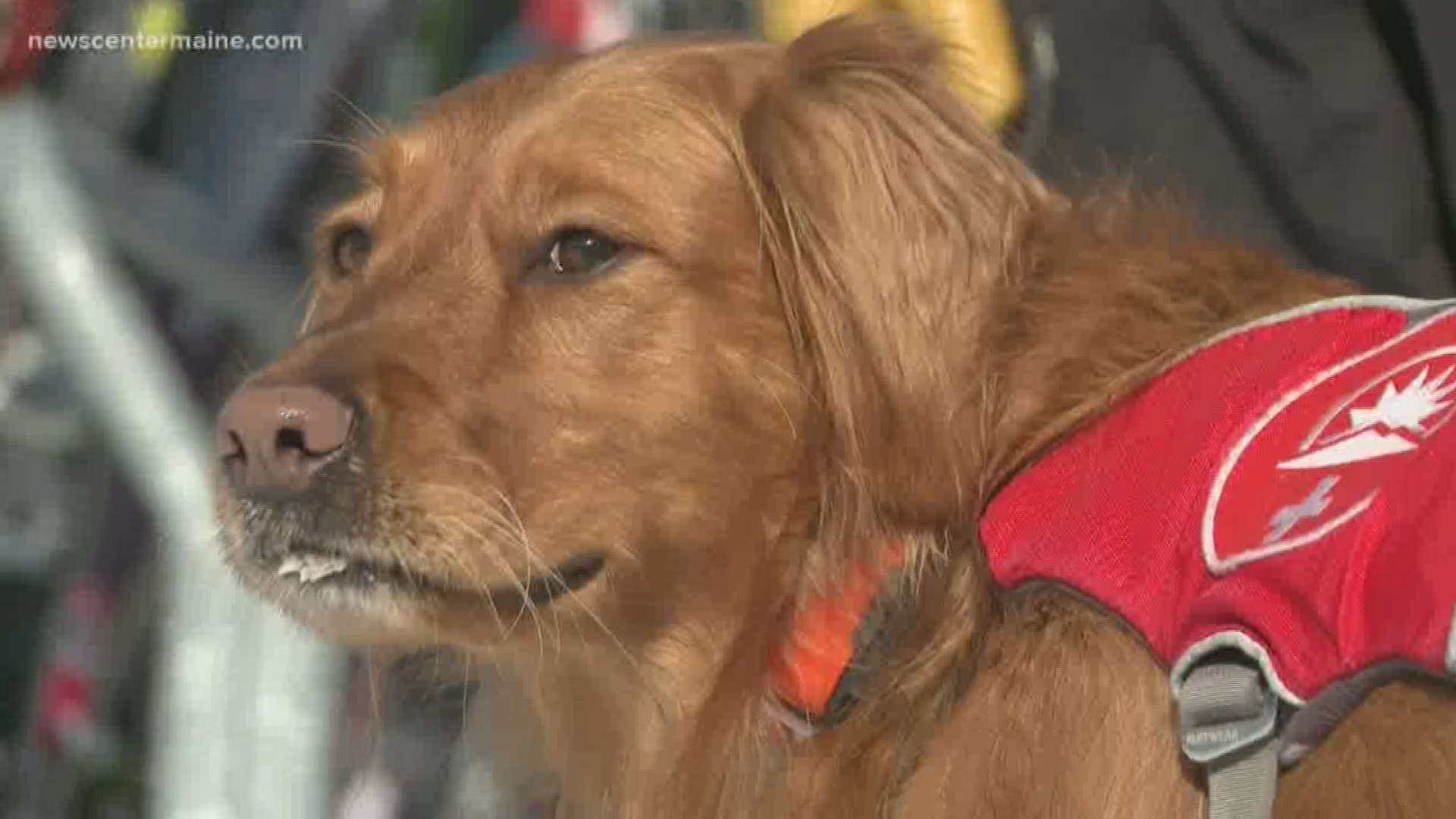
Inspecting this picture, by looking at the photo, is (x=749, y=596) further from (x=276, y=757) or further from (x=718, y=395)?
(x=276, y=757)

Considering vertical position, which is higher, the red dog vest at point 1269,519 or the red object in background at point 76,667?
the red dog vest at point 1269,519

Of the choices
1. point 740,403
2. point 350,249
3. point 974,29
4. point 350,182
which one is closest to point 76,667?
point 350,182

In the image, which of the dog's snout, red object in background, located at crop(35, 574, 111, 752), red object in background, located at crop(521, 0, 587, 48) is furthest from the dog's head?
red object in background, located at crop(35, 574, 111, 752)

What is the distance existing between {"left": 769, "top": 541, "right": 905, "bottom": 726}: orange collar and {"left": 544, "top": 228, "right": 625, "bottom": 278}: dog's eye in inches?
16.1

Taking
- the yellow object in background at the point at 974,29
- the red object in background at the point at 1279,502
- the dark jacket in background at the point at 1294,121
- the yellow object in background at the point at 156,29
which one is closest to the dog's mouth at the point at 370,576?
the red object in background at the point at 1279,502

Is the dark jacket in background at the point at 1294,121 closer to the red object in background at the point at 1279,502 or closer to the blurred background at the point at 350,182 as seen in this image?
the blurred background at the point at 350,182

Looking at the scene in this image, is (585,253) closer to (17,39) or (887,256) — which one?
(887,256)

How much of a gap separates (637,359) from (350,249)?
21.8 inches

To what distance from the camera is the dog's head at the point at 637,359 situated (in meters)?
1.93

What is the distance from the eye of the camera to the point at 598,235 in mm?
2088

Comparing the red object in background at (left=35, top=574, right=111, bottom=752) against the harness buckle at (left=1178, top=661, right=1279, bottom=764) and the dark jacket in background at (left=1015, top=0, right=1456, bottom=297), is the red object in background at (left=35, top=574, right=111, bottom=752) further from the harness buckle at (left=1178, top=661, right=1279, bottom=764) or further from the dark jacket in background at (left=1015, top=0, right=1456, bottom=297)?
the harness buckle at (left=1178, top=661, right=1279, bottom=764)

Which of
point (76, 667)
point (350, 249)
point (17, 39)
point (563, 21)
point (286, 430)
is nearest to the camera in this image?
point (286, 430)

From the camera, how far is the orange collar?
2.03 m

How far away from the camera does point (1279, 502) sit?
5.49 ft
